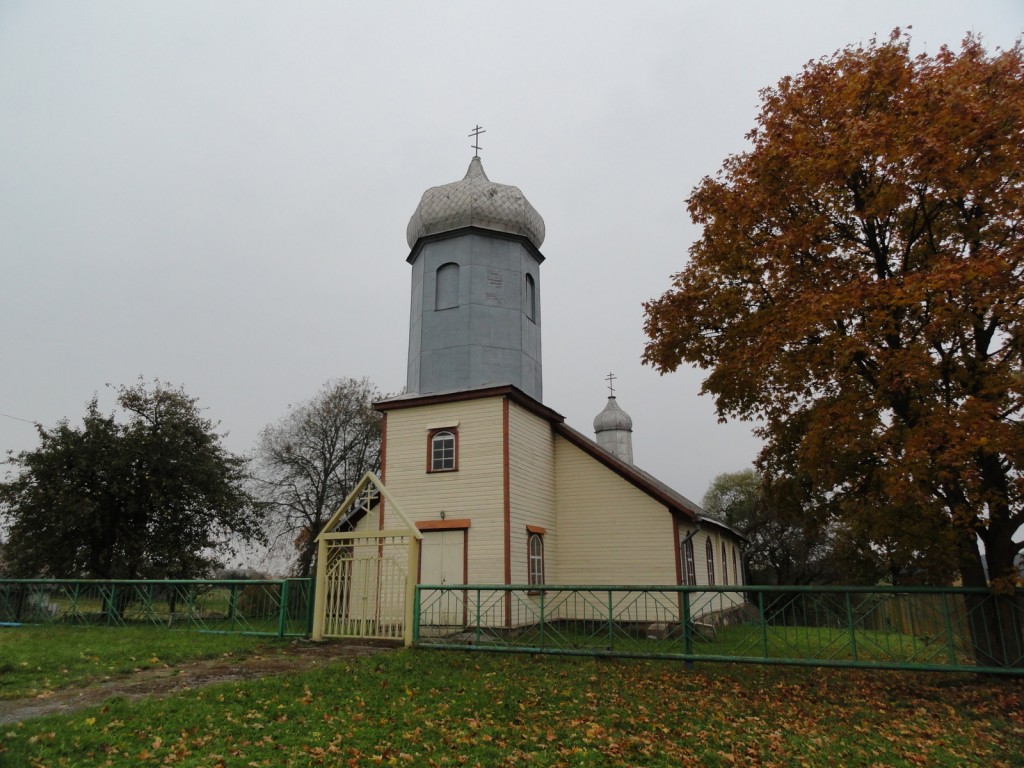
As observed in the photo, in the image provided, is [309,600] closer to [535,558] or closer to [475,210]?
[535,558]

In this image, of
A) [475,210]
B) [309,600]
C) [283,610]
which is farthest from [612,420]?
[283,610]

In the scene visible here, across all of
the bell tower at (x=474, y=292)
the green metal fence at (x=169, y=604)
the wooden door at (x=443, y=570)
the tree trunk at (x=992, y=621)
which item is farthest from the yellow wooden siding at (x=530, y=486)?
the tree trunk at (x=992, y=621)

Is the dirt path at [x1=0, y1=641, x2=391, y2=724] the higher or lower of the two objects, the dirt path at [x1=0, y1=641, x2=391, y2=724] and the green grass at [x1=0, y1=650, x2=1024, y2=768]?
the higher

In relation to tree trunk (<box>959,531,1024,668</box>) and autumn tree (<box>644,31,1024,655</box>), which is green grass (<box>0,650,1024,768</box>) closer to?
tree trunk (<box>959,531,1024,668</box>)

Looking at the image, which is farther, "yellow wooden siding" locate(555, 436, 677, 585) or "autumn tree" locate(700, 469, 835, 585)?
"autumn tree" locate(700, 469, 835, 585)

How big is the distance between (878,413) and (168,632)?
14277 mm

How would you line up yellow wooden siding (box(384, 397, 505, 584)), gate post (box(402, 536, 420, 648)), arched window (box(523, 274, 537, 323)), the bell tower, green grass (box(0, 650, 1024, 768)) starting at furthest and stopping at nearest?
arched window (box(523, 274, 537, 323)), the bell tower, yellow wooden siding (box(384, 397, 505, 584)), gate post (box(402, 536, 420, 648)), green grass (box(0, 650, 1024, 768))

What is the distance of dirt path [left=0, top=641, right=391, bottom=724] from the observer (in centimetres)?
723

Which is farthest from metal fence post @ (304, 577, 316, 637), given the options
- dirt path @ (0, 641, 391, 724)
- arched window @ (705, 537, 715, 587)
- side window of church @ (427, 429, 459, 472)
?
arched window @ (705, 537, 715, 587)

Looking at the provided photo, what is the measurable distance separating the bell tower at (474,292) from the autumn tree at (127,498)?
9.77m

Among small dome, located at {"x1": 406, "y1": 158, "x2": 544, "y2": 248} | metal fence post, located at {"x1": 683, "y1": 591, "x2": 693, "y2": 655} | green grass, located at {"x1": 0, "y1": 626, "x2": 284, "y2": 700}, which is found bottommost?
green grass, located at {"x1": 0, "y1": 626, "x2": 284, "y2": 700}

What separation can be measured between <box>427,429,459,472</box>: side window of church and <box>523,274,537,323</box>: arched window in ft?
14.0

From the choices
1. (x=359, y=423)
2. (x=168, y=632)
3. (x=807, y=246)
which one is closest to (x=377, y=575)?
(x=168, y=632)

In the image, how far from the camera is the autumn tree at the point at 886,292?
903 cm
